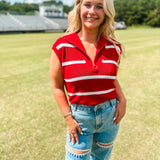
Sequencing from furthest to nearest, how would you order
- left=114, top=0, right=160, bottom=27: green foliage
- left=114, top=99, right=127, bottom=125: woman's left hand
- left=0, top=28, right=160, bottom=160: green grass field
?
left=114, top=0, right=160, bottom=27: green foliage < left=0, top=28, right=160, bottom=160: green grass field < left=114, top=99, right=127, bottom=125: woman's left hand

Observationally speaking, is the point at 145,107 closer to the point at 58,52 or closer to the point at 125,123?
the point at 125,123

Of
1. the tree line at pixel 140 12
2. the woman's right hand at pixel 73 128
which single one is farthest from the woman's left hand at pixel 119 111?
the tree line at pixel 140 12

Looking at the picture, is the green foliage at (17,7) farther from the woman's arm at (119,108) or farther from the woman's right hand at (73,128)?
the woman's right hand at (73,128)

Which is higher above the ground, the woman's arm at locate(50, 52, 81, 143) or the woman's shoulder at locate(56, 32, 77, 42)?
the woman's shoulder at locate(56, 32, 77, 42)

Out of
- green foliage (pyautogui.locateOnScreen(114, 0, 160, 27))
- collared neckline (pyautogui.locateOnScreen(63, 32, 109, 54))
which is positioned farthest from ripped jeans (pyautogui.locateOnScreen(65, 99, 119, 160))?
green foliage (pyautogui.locateOnScreen(114, 0, 160, 27))

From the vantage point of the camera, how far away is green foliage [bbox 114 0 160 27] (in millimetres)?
66500

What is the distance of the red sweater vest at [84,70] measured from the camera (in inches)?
65.2

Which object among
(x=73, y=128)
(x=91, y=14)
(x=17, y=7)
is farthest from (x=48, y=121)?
(x=17, y=7)

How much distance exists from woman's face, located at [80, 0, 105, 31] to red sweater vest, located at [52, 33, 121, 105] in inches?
6.3

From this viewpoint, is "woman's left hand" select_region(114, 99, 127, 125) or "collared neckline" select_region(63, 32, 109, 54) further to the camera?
"woman's left hand" select_region(114, 99, 127, 125)

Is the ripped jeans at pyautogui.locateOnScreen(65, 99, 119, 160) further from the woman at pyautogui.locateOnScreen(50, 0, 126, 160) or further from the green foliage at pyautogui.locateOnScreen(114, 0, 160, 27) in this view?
the green foliage at pyautogui.locateOnScreen(114, 0, 160, 27)

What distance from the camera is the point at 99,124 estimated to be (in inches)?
70.1

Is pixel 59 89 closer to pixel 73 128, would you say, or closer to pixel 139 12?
pixel 73 128

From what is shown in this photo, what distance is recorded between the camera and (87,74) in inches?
65.1
